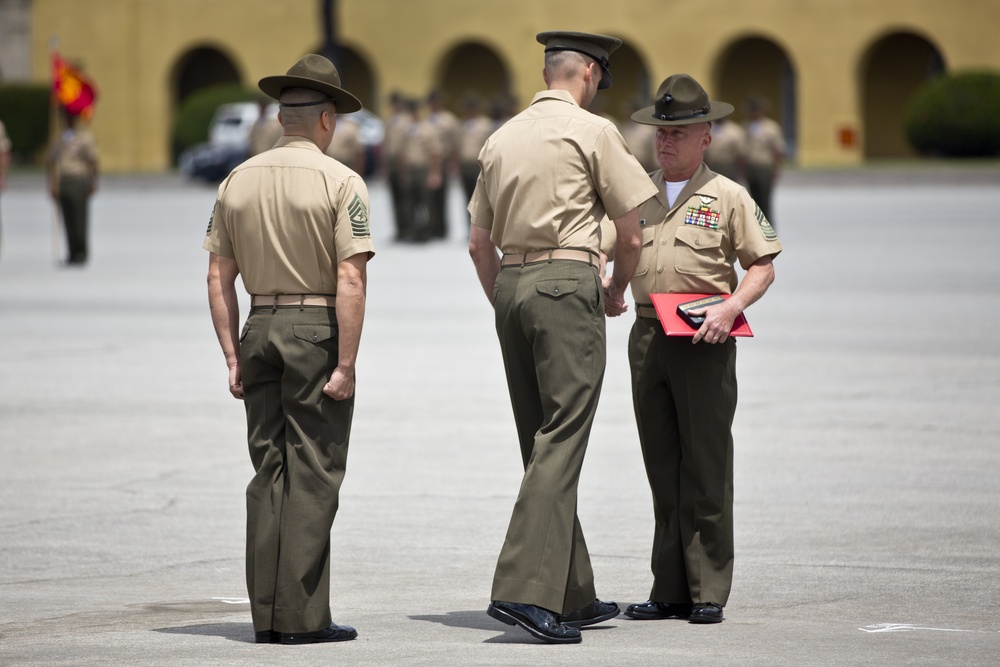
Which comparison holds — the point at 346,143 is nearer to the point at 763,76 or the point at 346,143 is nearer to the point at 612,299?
Result: the point at 612,299

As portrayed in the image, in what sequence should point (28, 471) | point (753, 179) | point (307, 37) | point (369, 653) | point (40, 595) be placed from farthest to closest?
1. point (307, 37)
2. point (753, 179)
3. point (28, 471)
4. point (40, 595)
5. point (369, 653)

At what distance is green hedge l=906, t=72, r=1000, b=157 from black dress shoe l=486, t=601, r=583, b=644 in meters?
36.0

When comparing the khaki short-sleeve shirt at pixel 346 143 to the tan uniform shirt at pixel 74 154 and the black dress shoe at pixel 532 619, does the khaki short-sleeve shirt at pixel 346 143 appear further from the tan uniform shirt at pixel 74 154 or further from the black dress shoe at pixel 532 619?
the black dress shoe at pixel 532 619

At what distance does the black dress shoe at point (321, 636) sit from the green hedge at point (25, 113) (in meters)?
44.9

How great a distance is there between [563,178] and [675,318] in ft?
1.99

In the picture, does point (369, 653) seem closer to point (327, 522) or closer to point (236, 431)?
point (327, 522)

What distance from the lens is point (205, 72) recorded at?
54938 millimetres

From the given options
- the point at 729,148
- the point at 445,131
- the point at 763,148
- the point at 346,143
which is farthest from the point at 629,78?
the point at 346,143

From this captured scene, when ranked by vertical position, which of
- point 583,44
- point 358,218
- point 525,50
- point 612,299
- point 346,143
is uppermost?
point 525,50

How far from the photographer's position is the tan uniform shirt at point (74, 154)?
2116cm

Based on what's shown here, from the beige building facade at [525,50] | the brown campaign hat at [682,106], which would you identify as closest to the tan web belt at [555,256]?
the brown campaign hat at [682,106]

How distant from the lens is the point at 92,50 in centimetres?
5116

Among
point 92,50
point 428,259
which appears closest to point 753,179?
point 428,259

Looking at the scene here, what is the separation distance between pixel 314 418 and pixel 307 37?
45203 millimetres
